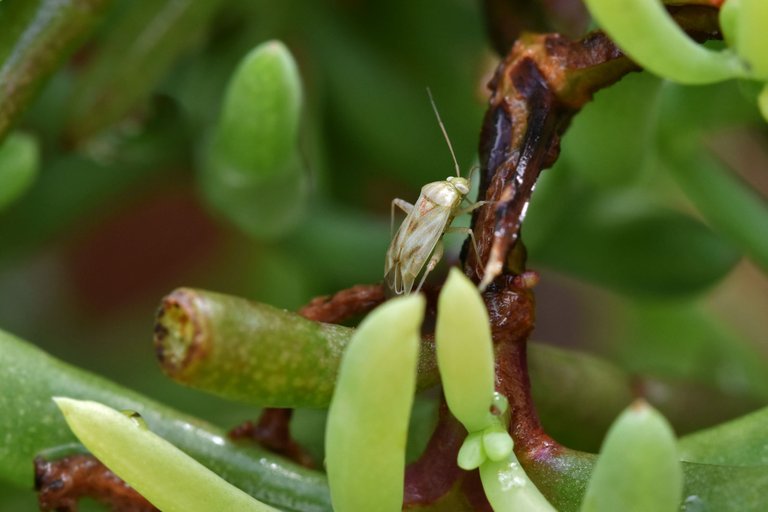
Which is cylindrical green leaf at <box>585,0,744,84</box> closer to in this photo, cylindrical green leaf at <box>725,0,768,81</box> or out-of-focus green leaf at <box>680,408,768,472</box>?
cylindrical green leaf at <box>725,0,768,81</box>

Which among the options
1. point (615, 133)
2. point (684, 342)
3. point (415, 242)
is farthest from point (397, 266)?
point (684, 342)

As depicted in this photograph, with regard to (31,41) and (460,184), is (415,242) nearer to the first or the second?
(460,184)

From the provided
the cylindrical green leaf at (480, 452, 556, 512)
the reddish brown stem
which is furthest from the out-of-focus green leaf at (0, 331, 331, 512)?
the cylindrical green leaf at (480, 452, 556, 512)

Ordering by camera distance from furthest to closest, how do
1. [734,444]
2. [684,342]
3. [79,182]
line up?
[684,342]
[79,182]
[734,444]

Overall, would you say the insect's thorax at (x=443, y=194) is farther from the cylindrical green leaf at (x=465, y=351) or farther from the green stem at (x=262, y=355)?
the cylindrical green leaf at (x=465, y=351)

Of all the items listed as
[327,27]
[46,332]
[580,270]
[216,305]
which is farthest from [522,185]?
[46,332]

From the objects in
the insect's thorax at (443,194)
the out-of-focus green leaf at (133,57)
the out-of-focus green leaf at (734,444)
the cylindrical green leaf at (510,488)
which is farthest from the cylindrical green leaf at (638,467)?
the out-of-focus green leaf at (133,57)
